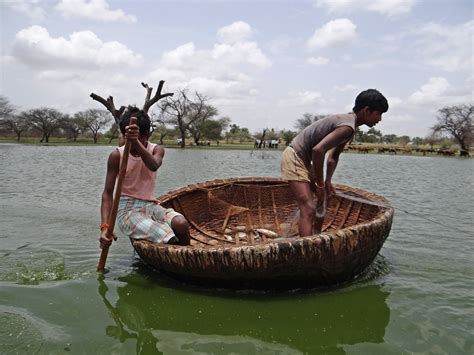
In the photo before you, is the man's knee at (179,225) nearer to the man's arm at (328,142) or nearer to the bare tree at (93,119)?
the man's arm at (328,142)

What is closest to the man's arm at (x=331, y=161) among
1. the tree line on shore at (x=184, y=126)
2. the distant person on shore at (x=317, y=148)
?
the distant person on shore at (x=317, y=148)

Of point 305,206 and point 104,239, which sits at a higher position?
point 305,206

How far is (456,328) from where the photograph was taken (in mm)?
2510

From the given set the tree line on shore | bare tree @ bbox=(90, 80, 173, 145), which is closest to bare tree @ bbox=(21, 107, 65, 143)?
the tree line on shore

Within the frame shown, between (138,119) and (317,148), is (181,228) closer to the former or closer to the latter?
(138,119)

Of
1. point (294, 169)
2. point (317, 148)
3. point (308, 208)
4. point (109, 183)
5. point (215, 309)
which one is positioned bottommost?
point (215, 309)

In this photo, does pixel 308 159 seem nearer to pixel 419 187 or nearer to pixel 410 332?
pixel 410 332

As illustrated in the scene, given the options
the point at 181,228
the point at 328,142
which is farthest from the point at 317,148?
the point at 181,228

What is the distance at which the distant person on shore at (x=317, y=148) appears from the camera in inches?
126

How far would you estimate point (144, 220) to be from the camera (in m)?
3.26

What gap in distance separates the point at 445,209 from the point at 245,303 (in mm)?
6158

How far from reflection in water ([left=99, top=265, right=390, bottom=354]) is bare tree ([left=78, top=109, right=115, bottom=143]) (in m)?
63.0

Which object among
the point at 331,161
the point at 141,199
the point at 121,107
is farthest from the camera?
the point at 121,107

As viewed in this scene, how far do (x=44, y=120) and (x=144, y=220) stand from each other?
198 ft
